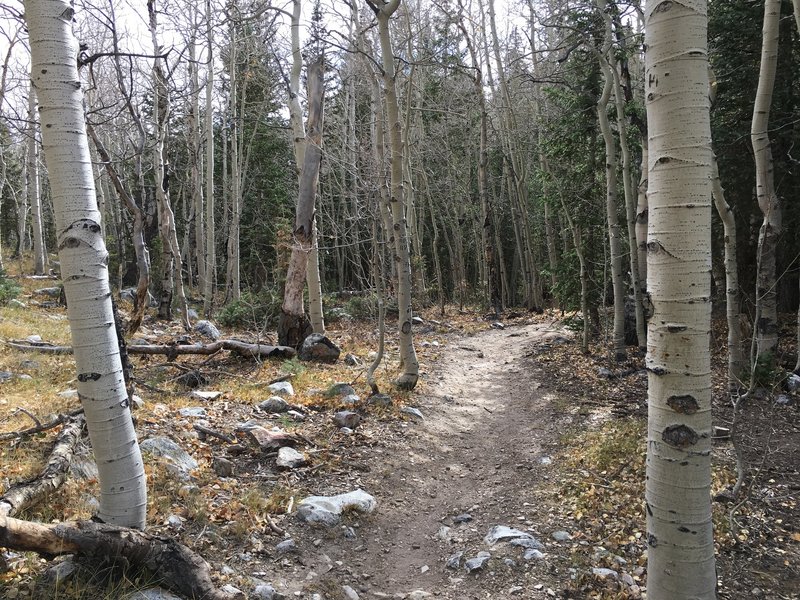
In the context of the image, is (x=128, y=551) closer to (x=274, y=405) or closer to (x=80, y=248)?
(x=80, y=248)

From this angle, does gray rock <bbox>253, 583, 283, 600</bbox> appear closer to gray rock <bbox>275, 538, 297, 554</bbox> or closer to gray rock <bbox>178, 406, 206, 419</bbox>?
gray rock <bbox>275, 538, 297, 554</bbox>

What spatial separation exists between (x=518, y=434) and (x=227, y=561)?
431 centimetres

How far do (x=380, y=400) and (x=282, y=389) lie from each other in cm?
142

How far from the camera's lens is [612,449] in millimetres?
5418

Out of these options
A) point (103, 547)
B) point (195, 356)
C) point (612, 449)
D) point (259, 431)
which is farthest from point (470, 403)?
point (103, 547)

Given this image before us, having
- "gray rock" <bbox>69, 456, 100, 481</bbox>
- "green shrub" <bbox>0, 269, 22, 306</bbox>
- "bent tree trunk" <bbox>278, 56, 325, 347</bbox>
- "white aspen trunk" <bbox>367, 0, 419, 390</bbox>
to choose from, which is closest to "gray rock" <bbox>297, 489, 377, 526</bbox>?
"gray rock" <bbox>69, 456, 100, 481</bbox>

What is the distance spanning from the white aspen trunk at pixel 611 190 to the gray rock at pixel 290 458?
6847 millimetres

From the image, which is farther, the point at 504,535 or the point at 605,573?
the point at 504,535

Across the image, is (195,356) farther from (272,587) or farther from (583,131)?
(583,131)

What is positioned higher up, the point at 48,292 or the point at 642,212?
the point at 642,212

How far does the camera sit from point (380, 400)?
23.3 feet

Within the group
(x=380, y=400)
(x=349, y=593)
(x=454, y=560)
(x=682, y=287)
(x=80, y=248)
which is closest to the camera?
(x=682, y=287)

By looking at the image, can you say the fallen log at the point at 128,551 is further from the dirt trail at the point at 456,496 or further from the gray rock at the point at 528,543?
the gray rock at the point at 528,543

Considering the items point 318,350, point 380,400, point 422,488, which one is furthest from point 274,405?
point 318,350
